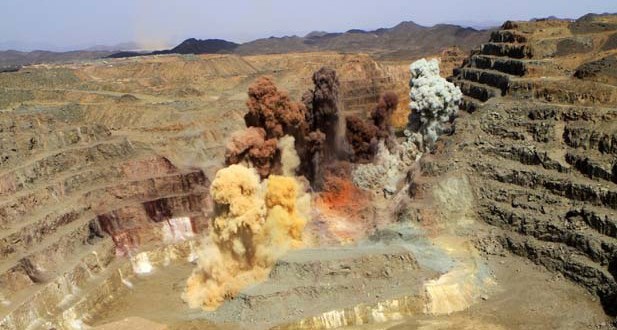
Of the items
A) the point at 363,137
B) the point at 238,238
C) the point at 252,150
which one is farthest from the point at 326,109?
the point at 238,238

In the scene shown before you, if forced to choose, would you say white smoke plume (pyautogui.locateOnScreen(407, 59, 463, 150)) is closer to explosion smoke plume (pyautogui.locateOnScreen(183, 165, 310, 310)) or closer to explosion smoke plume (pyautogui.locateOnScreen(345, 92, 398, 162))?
explosion smoke plume (pyautogui.locateOnScreen(345, 92, 398, 162))

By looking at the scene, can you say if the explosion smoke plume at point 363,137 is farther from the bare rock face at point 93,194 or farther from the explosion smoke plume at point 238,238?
the explosion smoke plume at point 238,238

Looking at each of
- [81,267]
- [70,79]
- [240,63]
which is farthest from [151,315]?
[240,63]

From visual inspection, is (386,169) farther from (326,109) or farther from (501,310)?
(501,310)

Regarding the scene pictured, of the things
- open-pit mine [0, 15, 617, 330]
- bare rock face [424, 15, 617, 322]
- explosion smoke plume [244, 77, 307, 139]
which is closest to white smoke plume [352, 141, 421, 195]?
open-pit mine [0, 15, 617, 330]

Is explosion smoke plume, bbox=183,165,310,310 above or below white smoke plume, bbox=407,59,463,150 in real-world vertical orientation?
below

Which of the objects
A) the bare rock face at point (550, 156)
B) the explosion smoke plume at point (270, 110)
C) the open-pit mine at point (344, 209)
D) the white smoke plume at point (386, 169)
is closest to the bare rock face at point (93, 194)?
the open-pit mine at point (344, 209)
